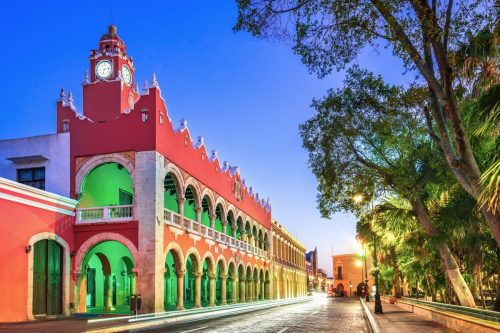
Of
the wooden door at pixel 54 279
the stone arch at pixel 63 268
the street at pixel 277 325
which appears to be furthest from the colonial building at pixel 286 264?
the wooden door at pixel 54 279

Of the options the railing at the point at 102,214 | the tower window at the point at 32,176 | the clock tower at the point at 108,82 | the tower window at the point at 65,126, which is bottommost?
the railing at the point at 102,214

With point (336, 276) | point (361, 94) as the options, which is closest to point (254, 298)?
point (361, 94)

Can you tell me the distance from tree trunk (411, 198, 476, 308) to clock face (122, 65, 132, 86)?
21039mm

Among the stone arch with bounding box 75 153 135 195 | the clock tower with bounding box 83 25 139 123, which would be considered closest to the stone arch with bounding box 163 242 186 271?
the stone arch with bounding box 75 153 135 195

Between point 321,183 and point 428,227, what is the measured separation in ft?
14.4

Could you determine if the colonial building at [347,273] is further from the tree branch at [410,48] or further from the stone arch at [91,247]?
the tree branch at [410,48]

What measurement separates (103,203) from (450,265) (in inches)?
737

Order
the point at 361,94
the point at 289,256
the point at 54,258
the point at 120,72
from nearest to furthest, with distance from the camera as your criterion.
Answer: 1. the point at 361,94
2. the point at 54,258
3. the point at 120,72
4. the point at 289,256

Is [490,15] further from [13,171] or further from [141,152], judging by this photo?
[13,171]

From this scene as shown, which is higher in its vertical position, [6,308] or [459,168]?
[459,168]

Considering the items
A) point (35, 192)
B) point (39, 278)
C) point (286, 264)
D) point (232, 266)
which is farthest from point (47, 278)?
point (286, 264)

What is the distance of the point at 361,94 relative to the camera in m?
18.4

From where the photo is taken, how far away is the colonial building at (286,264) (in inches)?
2372

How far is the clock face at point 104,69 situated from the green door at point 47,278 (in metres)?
12.3
